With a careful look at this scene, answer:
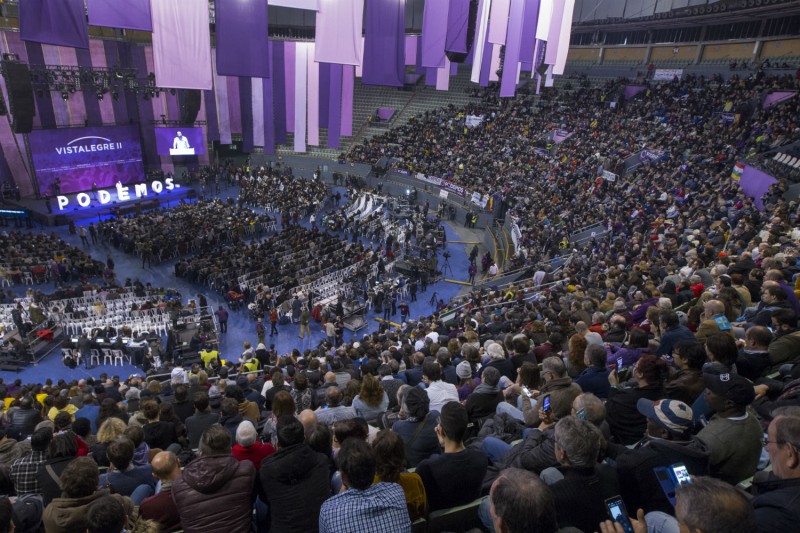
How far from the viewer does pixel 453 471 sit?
3.37 metres

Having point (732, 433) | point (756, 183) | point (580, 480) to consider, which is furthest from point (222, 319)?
point (756, 183)

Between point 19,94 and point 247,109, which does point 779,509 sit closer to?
point 247,109

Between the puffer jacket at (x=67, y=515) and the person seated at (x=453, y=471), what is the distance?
2172 mm

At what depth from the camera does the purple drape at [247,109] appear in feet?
62.1

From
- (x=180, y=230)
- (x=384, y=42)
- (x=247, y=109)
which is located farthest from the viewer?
(x=180, y=230)

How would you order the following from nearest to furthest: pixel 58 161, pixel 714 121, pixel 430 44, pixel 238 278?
1. pixel 430 44
2. pixel 238 278
3. pixel 714 121
4. pixel 58 161

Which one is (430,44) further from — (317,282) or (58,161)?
(58,161)

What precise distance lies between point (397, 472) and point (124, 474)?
2.48 meters

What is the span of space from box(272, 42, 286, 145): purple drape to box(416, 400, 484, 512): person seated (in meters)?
17.3

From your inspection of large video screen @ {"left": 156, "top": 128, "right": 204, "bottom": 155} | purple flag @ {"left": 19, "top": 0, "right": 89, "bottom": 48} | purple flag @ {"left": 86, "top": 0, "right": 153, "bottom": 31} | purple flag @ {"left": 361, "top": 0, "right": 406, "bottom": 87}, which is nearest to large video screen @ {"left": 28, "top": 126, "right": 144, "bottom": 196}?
large video screen @ {"left": 156, "top": 128, "right": 204, "bottom": 155}

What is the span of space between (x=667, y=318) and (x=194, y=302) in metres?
15.3

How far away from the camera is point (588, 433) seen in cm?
288

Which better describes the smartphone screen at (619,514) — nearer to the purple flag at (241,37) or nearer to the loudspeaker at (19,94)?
the purple flag at (241,37)

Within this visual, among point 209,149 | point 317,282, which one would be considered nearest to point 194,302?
point 317,282
